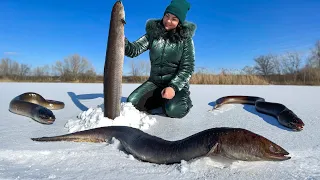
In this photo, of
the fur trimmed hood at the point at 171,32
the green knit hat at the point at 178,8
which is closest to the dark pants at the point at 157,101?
the fur trimmed hood at the point at 171,32

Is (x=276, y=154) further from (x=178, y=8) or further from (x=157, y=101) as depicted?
(x=157, y=101)

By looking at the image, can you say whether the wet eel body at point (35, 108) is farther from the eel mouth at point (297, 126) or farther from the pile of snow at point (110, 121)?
the eel mouth at point (297, 126)

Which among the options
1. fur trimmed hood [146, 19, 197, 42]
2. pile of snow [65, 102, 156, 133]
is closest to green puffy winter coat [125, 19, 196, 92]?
fur trimmed hood [146, 19, 197, 42]

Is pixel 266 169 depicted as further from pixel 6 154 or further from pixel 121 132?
pixel 6 154

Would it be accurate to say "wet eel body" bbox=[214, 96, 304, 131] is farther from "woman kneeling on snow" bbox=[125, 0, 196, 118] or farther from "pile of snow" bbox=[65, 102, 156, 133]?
"pile of snow" bbox=[65, 102, 156, 133]

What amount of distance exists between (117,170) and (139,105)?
2322 mm

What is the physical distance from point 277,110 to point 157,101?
5.53ft

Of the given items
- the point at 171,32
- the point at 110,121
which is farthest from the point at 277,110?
the point at 110,121

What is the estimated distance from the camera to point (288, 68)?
16078 millimetres

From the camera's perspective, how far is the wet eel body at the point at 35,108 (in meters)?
3.66

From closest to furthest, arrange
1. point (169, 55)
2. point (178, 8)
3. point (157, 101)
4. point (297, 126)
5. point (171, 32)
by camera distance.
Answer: point (297, 126)
point (178, 8)
point (171, 32)
point (169, 55)
point (157, 101)

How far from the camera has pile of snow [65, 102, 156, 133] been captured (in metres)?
3.25

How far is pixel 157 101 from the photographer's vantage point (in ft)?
14.6

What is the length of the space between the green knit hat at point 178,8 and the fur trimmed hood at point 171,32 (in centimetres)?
14
